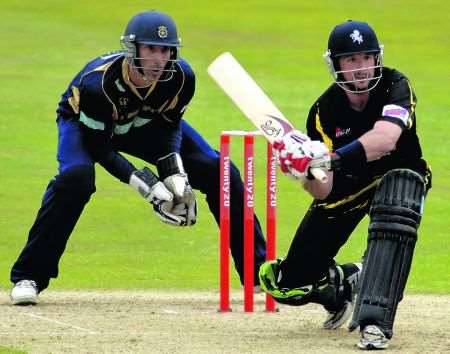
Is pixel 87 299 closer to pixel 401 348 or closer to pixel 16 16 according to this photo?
pixel 401 348

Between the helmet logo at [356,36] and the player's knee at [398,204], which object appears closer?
the player's knee at [398,204]

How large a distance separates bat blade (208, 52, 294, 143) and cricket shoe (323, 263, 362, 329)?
3.11 ft

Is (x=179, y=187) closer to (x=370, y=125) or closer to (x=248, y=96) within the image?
(x=248, y=96)

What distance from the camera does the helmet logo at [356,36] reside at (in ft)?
21.1

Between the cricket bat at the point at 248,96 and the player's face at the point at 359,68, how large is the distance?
0.38m

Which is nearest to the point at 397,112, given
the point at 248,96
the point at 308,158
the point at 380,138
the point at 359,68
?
the point at 380,138

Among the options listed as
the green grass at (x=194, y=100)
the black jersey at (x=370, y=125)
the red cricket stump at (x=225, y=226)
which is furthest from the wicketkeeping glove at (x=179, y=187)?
the green grass at (x=194, y=100)

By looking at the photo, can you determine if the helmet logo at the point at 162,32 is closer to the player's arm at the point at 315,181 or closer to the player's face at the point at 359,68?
the player's arm at the point at 315,181

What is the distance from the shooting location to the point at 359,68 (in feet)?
21.2

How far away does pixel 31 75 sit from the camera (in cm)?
1852

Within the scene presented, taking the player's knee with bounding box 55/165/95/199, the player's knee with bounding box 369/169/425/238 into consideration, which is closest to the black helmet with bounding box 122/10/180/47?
the player's knee with bounding box 55/165/95/199

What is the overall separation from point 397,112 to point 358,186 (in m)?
0.48

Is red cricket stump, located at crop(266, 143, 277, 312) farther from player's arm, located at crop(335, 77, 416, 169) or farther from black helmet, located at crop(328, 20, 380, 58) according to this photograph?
player's arm, located at crop(335, 77, 416, 169)

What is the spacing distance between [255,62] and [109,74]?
12587mm
